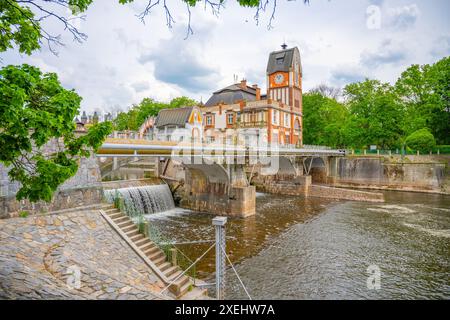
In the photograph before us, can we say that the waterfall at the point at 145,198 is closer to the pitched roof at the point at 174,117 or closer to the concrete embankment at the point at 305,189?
the concrete embankment at the point at 305,189

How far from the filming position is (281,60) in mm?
49812

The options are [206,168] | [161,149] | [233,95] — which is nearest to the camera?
[161,149]

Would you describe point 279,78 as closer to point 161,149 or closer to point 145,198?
point 145,198

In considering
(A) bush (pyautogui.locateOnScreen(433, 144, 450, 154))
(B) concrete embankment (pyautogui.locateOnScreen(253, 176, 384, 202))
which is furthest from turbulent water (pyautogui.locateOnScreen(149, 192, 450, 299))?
(A) bush (pyautogui.locateOnScreen(433, 144, 450, 154))

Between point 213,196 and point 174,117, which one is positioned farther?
point 174,117

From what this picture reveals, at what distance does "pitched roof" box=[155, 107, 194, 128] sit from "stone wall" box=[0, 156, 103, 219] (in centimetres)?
3231

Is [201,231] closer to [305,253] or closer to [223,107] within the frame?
[305,253]

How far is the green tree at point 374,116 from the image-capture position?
4669cm

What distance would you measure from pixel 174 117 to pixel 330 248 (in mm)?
34511

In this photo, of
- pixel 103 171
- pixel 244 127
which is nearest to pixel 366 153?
pixel 244 127

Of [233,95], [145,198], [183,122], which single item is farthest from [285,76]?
[145,198]

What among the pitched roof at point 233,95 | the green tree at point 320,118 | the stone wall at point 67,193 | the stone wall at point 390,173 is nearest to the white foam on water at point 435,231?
the stone wall at point 390,173

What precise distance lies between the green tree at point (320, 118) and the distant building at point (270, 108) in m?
6.70
